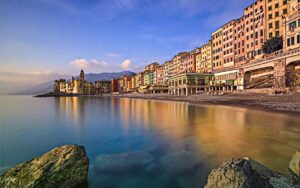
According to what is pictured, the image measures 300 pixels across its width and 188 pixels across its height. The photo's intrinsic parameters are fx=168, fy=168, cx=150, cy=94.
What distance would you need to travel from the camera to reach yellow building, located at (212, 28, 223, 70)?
79312 mm

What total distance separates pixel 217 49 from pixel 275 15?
28473mm

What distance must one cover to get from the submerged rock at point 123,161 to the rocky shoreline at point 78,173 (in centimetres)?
193

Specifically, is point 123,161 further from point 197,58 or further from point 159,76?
point 159,76

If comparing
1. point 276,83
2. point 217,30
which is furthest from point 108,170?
point 217,30

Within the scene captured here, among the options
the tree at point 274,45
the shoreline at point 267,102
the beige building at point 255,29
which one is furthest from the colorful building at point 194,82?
the shoreline at point 267,102

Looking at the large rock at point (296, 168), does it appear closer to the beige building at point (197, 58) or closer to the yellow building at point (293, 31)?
the yellow building at point (293, 31)

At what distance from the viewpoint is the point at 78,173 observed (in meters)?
6.54

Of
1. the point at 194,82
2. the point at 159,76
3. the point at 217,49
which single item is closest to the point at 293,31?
the point at 194,82

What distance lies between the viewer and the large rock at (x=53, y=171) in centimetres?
555

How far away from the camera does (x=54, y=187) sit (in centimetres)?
577

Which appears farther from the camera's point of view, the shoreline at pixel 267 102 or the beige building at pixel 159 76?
the beige building at pixel 159 76

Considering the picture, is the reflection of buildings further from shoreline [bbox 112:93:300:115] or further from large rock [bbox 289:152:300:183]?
shoreline [bbox 112:93:300:115]

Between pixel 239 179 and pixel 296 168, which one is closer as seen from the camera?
pixel 239 179

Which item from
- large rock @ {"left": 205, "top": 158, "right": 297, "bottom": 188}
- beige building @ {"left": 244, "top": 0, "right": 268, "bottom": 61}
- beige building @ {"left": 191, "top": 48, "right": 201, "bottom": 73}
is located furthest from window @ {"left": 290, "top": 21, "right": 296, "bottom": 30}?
beige building @ {"left": 191, "top": 48, "right": 201, "bottom": 73}
